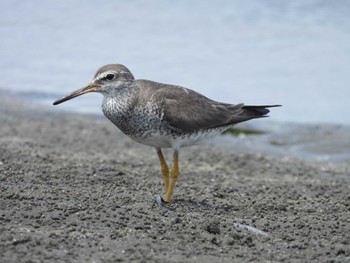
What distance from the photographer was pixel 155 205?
25.0 feet

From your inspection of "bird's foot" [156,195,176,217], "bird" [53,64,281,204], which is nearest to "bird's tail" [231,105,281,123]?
"bird" [53,64,281,204]

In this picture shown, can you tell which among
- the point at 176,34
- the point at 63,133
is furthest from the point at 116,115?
the point at 176,34

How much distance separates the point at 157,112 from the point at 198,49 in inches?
330

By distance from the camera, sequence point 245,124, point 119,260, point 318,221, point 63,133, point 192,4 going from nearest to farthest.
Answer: point 119,260, point 318,221, point 63,133, point 245,124, point 192,4

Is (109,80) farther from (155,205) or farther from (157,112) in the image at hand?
(155,205)

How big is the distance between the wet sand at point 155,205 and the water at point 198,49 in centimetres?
236

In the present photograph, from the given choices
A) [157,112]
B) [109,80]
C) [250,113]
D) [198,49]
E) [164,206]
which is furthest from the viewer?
[198,49]

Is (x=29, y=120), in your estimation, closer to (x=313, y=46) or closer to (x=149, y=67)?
(x=149, y=67)

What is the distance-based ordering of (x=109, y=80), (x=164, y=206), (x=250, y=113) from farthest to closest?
(x=250, y=113) → (x=109, y=80) → (x=164, y=206)

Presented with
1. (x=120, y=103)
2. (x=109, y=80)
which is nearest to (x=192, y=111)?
(x=120, y=103)

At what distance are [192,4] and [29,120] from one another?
6998 millimetres

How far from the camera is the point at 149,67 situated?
1507 centimetres

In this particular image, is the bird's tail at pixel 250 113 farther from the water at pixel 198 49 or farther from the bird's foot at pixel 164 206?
the water at pixel 198 49

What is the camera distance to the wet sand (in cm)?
633
